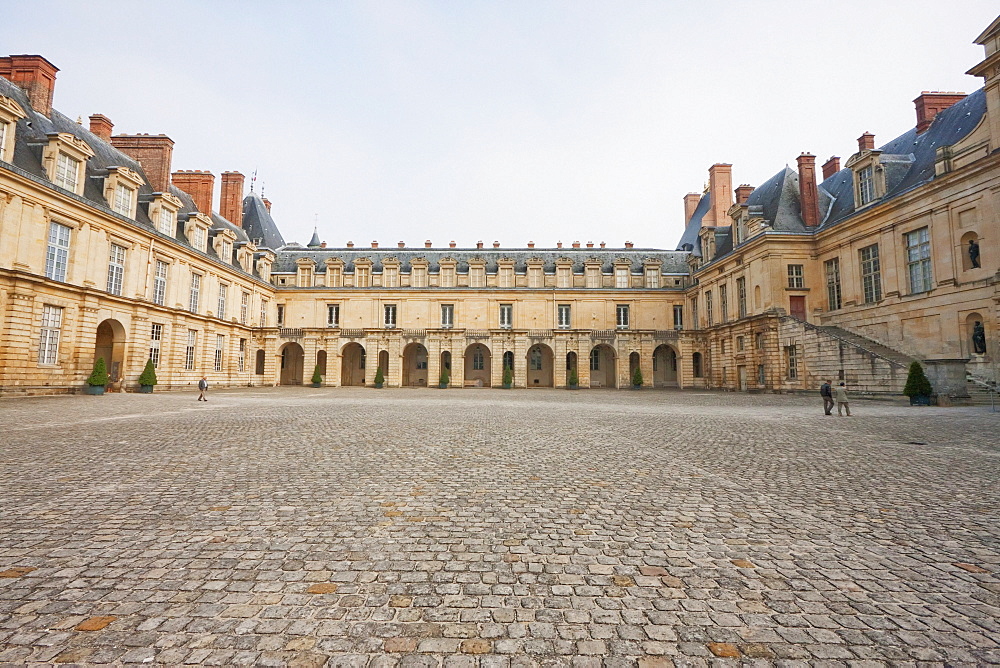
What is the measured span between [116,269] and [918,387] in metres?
33.4

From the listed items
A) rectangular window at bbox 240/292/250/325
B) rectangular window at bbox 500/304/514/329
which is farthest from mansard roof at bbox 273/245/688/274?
rectangular window at bbox 240/292/250/325

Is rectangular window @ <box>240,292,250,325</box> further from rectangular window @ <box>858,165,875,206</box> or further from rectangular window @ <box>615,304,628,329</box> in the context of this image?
rectangular window @ <box>858,165,875,206</box>

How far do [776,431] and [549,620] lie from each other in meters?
9.04

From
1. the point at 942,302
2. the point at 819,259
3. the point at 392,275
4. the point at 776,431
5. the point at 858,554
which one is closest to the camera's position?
the point at 858,554

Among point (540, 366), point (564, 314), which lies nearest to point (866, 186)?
point (564, 314)

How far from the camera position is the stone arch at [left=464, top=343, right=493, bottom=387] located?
41.6 m

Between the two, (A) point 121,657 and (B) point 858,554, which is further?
(B) point 858,554

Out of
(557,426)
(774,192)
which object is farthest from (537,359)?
(557,426)

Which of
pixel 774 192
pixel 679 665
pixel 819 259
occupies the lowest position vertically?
pixel 679 665

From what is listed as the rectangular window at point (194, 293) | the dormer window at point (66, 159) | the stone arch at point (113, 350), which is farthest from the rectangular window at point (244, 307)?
the dormer window at point (66, 159)

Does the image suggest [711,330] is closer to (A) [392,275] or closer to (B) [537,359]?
(B) [537,359]

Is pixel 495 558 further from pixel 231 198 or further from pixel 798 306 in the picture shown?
pixel 231 198

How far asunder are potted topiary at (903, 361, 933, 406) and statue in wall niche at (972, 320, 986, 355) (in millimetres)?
3992

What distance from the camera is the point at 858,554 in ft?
10.6
